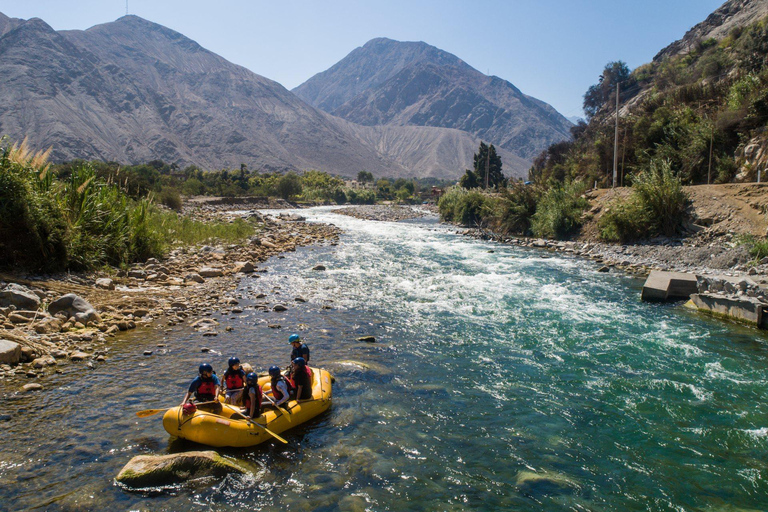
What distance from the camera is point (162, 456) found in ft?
19.8

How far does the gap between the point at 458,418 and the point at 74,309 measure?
9173 millimetres

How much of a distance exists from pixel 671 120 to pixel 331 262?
26.2 meters

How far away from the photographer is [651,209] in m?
23.4

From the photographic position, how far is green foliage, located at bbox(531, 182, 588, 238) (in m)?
30.2

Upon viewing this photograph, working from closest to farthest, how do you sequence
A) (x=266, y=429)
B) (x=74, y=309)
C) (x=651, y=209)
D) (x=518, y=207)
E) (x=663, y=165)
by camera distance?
(x=266, y=429) → (x=74, y=309) → (x=651, y=209) → (x=663, y=165) → (x=518, y=207)

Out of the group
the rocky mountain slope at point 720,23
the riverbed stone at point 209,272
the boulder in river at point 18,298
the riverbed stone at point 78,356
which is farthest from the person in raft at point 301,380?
the rocky mountain slope at point 720,23

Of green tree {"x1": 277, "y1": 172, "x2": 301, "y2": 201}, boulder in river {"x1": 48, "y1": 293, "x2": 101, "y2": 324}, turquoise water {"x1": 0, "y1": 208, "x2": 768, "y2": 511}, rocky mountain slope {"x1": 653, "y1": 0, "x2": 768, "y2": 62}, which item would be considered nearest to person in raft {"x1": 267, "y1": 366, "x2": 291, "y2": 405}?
turquoise water {"x1": 0, "y1": 208, "x2": 768, "y2": 511}

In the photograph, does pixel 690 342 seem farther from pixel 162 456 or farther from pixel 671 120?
pixel 671 120

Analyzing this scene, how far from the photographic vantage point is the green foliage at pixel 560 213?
30203mm

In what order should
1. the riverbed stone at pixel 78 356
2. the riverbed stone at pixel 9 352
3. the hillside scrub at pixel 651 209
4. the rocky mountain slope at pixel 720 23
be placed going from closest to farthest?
1. the riverbed stone at pixel 9 352
2. the riverbed stone at pixel 78 356
3. the hillside scrub at pixel 651 209
4. the rocky mountain slope at pixel 720 23

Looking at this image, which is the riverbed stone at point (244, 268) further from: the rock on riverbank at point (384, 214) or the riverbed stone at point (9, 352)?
the rock on riverbank at point (384, 214)

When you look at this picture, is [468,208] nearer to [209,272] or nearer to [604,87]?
[209,272]

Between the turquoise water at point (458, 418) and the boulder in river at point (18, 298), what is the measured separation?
2361mm

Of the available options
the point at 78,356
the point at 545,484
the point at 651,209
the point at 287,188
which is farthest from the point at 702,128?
the point at 287,188
